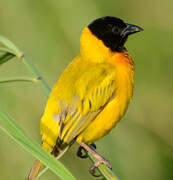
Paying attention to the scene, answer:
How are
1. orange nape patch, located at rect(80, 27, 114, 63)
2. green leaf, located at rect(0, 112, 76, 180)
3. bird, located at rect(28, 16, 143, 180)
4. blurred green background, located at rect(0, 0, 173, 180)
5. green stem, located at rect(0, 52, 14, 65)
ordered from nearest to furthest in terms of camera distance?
green leaf, located at rect(0, 112, 76, 180), green stem, located at rect(0, 52, 14, 65), bird, located at rect(28, 16, 143, 180), orange nape patch, located at rect(80, 27, 114, 63), blurred green background, located at rect(0, 0, 173, 180)

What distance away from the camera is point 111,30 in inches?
143

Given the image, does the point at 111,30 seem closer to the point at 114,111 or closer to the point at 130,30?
the point at 130,30

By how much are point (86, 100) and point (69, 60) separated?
108 centimetres

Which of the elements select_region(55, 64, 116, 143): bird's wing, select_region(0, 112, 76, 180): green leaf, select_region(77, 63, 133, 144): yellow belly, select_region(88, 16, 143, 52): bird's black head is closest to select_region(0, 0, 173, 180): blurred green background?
select_region(88, 16, 143, 52): bird's black head

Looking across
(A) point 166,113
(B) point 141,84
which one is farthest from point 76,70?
(A) point 166,113

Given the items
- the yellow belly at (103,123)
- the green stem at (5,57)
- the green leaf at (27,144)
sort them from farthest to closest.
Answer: the yellow belly at (103,123)
the green stem at (5,57)
the green leaf at (27,144)

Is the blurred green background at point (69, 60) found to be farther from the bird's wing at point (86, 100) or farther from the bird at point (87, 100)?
the bird's wing at point (86, 100)

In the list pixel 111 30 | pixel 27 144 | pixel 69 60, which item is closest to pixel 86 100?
pixel 111 30

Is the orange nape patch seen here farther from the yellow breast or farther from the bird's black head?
the yellow breast

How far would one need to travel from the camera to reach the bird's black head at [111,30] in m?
3.59

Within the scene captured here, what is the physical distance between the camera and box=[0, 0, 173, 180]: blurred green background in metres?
3.57

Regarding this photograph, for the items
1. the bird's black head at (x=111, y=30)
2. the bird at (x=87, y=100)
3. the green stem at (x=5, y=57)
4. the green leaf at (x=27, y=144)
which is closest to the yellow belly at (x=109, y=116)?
the bird at (x=87, y=100)

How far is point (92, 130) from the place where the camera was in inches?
119

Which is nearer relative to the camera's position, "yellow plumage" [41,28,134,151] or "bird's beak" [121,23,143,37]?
"yellow plumage" [41,28,134,151]
